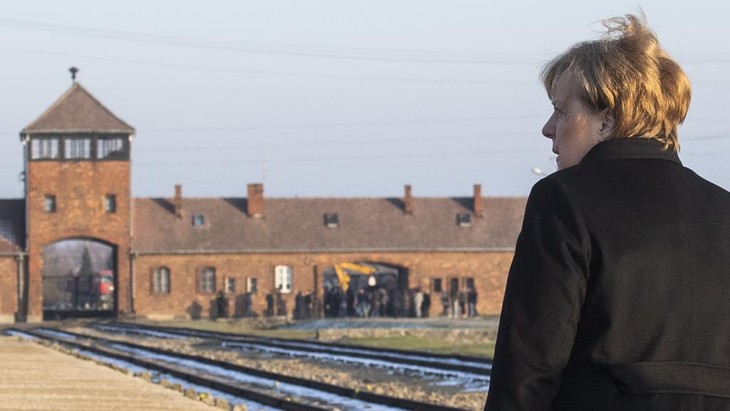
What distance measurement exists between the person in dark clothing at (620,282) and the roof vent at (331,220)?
63775mm

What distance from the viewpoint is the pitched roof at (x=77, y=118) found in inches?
2525

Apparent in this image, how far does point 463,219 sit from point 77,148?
17.4 metres

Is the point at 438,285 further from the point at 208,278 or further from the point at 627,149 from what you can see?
the point at 627,149

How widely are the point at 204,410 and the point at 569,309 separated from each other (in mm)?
12760

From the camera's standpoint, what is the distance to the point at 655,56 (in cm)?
335

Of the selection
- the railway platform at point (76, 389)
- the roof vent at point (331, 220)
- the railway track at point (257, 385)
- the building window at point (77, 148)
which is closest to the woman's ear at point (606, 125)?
the railway track at point (257, 385)

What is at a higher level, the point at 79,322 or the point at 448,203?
the point at 448,203

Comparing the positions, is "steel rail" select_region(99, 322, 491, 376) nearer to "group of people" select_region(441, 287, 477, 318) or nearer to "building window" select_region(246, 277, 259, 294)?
"group of people" select_region(441, 287, 477, 318)

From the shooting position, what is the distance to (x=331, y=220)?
6738 cm

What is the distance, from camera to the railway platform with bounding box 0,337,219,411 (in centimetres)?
1616

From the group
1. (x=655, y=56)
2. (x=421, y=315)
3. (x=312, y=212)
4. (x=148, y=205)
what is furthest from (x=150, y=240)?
(x=655, y=56)

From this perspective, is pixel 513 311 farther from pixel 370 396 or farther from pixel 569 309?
pixel 370 396

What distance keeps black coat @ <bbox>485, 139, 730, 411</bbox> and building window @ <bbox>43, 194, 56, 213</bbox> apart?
61863mm

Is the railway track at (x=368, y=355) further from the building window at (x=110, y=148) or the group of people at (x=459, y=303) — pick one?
the building window at (x=110, y=148)
